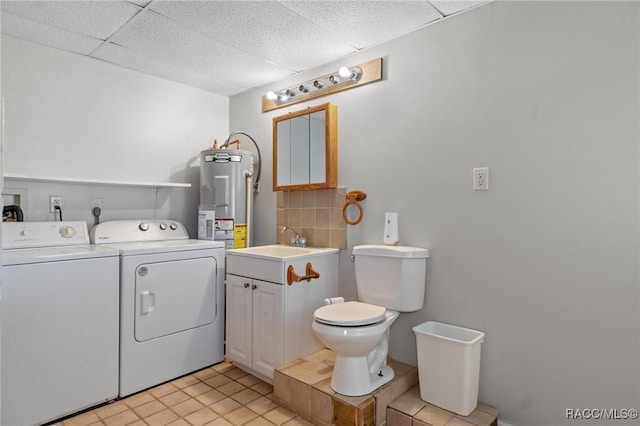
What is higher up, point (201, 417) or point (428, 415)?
point (428, 415)

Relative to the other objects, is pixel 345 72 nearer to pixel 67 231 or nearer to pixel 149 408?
pixel 67 231

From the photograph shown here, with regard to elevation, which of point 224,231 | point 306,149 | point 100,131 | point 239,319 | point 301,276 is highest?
point 100,131

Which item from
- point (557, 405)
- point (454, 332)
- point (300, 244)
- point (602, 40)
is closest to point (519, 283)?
point (454, 332)

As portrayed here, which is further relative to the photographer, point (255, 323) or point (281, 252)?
point (281, 252)

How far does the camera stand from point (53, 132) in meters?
2.44

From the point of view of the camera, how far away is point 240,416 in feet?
6.42

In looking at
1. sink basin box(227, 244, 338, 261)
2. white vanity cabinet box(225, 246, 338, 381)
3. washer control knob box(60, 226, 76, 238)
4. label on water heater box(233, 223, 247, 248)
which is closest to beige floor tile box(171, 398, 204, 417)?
white vanity cabinet box(225, 246, 338, 381)

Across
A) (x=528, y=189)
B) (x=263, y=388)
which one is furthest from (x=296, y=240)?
(x=528, y=189)

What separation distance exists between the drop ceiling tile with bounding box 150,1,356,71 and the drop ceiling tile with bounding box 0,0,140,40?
0.72 feet

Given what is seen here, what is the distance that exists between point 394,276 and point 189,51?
1995 mm

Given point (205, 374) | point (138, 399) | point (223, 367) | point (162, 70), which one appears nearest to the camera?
point (138, 399)

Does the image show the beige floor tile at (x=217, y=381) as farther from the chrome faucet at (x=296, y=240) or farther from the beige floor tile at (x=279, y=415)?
the chrome faucet at (x=296, y=240)

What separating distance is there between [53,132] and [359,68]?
2085 mm

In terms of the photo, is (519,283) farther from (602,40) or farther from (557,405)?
(602,40)
